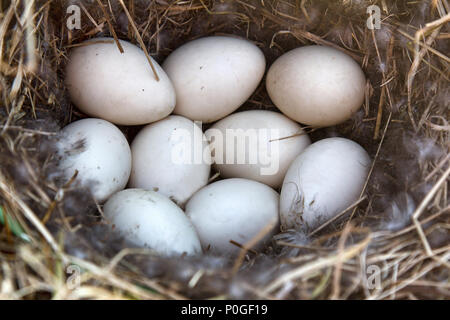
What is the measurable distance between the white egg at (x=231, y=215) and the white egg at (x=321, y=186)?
0.06m

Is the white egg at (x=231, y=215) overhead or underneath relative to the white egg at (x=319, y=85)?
underneath

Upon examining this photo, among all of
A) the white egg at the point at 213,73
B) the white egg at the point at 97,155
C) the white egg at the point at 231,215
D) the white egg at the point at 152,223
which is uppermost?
the white egg at the point at 213,73

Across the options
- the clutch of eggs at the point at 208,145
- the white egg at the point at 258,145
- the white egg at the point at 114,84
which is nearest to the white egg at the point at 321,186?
the clutch of eggs at the point at 208,145

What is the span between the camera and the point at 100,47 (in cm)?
142

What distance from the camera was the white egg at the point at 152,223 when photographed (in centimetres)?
118

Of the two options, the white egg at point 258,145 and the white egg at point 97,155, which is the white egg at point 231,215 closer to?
the white egg at point 258,145

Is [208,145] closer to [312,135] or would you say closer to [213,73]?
[213,73]

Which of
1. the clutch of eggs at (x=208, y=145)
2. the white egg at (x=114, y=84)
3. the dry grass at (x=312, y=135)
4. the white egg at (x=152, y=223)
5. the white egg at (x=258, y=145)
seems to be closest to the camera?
the dry grass at (x=312, y=135)

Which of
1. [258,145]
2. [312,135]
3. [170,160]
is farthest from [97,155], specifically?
[312,135]

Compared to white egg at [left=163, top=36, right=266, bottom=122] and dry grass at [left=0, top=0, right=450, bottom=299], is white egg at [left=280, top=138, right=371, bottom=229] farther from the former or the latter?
white egg at [left=163, top=36, right=266, bottom=122]

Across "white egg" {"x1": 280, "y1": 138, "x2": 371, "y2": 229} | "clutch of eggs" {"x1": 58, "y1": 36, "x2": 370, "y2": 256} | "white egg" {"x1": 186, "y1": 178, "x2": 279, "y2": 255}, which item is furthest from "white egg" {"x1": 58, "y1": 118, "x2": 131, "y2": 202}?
"white egg" {"x1": 280, "y1": 138, "x2": 371, "y2": 229}

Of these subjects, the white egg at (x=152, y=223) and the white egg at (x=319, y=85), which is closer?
the white egg at (x=152, y=223)

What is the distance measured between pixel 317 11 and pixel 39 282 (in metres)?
1.10

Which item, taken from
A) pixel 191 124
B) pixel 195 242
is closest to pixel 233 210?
pixel 195 242
